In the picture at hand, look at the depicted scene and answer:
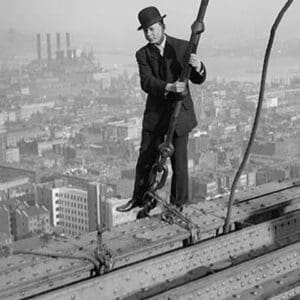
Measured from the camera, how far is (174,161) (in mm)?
2568

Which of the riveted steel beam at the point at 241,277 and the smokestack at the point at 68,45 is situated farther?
the smokestack at the point at 68,45

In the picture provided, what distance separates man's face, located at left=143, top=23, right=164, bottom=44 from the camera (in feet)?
7.97

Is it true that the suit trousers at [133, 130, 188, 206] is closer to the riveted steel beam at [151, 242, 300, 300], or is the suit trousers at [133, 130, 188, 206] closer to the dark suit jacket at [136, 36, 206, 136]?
the dark suit jacket at [136, 36, 206, 136]

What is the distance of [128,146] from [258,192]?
49.4ft

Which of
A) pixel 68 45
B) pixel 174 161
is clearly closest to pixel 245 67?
pixel 68 45

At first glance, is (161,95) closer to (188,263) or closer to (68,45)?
(188,263)

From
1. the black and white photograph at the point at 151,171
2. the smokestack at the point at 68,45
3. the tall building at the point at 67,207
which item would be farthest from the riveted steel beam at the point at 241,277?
the smokestack at the point at 68,45

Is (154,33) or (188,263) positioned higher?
(154,33)

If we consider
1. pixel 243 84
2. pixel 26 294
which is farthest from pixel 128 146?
pixel 26 294

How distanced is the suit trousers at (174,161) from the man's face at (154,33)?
12.7 inches

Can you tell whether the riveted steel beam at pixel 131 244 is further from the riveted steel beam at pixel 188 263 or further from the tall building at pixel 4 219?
the tall building at pixel 4 219

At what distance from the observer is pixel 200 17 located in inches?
92.7

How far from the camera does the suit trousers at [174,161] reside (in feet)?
8.39

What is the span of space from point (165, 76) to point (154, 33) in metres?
0.15
